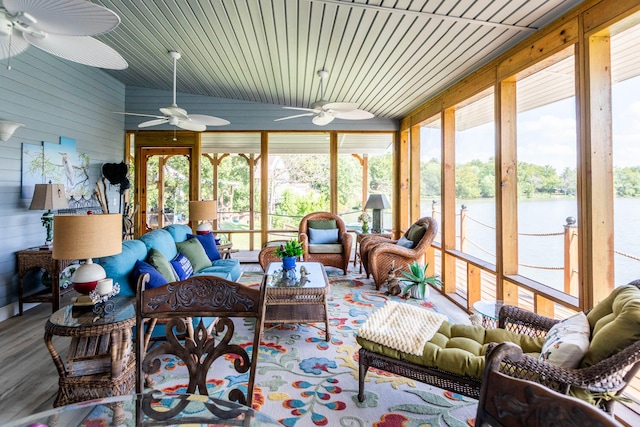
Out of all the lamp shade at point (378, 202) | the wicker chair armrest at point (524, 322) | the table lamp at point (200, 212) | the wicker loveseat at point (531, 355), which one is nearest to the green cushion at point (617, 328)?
the wicker loveseat at point (531, 355)

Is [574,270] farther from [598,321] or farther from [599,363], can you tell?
[599,363]

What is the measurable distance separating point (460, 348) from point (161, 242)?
301cm

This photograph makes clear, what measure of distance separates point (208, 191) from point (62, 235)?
4761 millimetres

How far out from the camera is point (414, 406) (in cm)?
207

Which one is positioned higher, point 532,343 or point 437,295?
point 532,343

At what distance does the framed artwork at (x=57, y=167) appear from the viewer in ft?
12.8

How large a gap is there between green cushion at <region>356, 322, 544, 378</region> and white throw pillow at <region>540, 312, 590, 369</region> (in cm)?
23

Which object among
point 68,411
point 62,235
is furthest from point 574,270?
point 62,235

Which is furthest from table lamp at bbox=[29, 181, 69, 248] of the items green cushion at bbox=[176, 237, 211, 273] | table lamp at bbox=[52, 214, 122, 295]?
table lamp at bbox=[52, 214, 122, 295]

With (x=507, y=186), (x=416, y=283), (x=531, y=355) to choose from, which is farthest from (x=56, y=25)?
Result: (x=416, y=283)

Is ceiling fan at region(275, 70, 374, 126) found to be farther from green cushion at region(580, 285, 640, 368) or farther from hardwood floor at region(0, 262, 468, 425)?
green cushion at region(580, 285, 640, 368)

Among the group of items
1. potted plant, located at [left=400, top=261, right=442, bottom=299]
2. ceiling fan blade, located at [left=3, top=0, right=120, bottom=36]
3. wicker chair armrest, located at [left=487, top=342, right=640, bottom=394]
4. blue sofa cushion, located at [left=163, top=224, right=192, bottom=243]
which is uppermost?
ceiling fan blade, located at [left=3, top=0, right=120, bottom=36]

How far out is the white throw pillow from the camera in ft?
5.01

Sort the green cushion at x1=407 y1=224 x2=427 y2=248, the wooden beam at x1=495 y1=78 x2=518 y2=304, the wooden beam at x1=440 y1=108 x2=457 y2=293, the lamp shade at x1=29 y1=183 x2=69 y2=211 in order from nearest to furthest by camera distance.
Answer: the wooden beam at x1=495 y1=78 x2=518 y2=304, the lamp shade at x1=29 y1=183 x2=69 y2=211, the wooden beam at x1=440 y1=108 x2=457 y2=293, the green cushion at x1=407 y1=224 x2=427 y2=248
